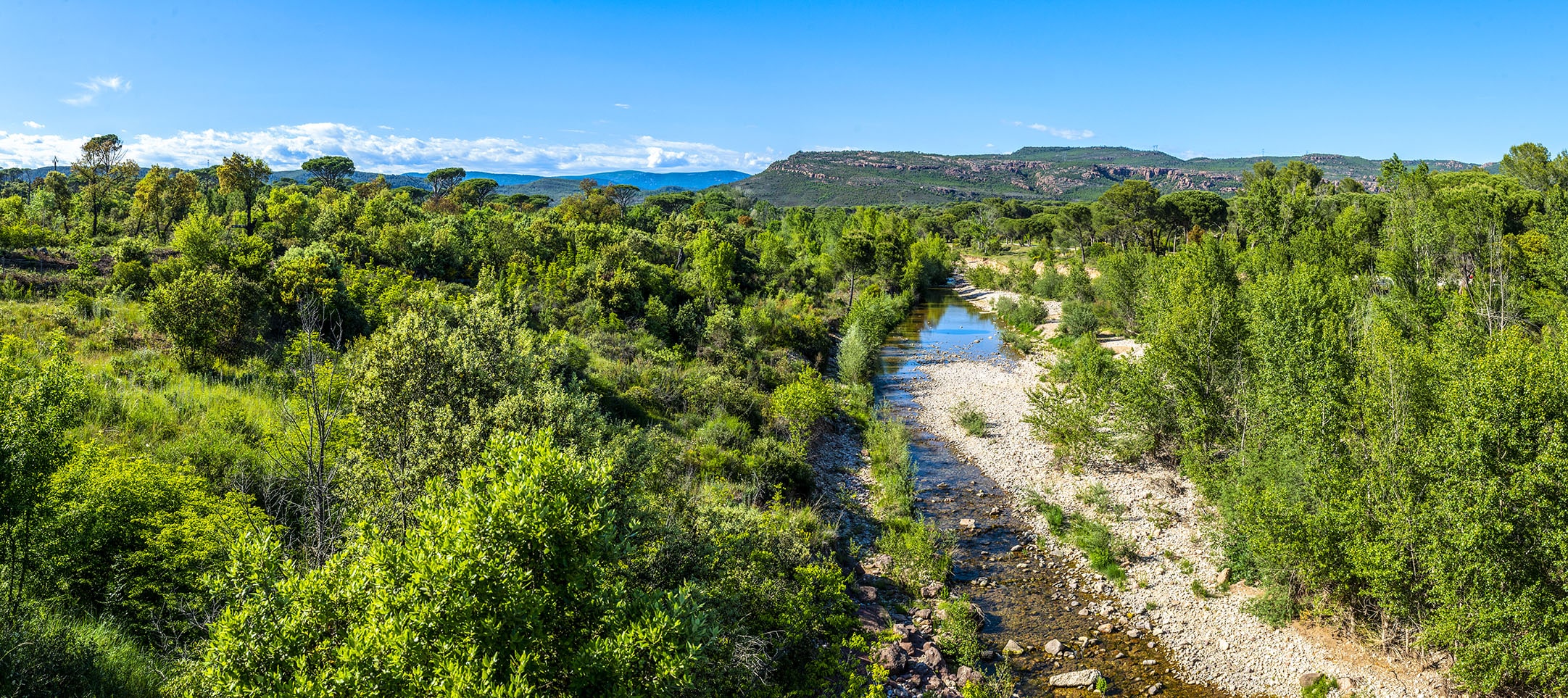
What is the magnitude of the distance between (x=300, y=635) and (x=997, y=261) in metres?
108

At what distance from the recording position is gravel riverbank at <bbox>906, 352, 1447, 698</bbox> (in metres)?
15.9

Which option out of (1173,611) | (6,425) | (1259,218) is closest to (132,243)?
(6,425)

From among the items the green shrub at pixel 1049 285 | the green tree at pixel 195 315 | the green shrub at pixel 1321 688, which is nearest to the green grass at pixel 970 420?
the green shrub at pixel 1321 688

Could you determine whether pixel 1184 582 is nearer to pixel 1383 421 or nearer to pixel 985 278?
pixel 1383 421

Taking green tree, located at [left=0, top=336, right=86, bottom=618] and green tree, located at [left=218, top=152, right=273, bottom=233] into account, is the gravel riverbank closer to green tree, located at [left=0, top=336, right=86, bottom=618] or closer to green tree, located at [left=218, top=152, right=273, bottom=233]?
green tree, located at [left=0, top=336, right=86, bottom=618]

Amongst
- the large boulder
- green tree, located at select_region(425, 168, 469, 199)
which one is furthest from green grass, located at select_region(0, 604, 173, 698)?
green tree, located at select_region(425, 168, 469, 199)

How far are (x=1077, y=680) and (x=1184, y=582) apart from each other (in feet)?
20.7

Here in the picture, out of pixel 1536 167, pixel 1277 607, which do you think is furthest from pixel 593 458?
pixel 1536 167

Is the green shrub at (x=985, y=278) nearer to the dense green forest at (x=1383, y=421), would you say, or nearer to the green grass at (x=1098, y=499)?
the dense green forest at (x=1383, y=421)

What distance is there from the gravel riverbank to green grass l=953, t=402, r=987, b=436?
14.9 inches

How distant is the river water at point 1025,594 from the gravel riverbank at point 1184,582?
2.09 feet

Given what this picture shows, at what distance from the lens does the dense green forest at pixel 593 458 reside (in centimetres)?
810

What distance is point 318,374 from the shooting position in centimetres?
1939

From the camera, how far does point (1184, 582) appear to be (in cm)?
2034
